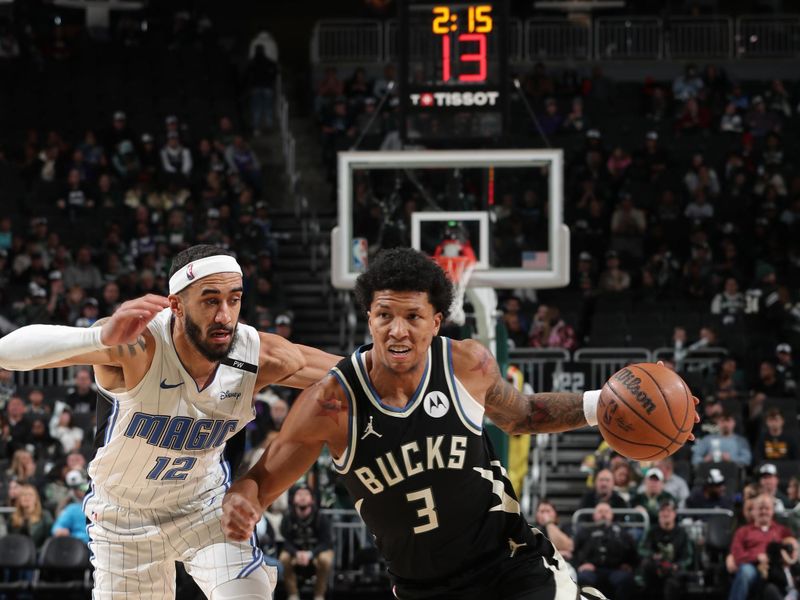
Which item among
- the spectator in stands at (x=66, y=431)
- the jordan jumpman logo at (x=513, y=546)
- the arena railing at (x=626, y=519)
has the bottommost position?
the arena railing at (x=626, y=519)

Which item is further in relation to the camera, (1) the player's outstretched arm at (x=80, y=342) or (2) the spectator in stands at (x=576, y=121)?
(2) the spectator in stands at (x=576, y=121)

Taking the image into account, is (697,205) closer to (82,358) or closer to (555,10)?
(555,10)

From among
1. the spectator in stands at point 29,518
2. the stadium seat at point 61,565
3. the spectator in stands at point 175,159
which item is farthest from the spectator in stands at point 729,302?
the spectator in stands at point 29,518

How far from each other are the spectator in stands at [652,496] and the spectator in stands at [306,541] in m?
2.93

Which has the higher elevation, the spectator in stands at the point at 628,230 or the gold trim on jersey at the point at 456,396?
the spectator in stands at the point at 628,230

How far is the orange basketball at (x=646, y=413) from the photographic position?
559 cm

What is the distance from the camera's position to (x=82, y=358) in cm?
573

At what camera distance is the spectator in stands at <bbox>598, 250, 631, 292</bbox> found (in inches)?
698

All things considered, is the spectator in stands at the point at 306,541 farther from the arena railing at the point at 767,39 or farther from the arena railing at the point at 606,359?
the arena railing at the point at 767,39

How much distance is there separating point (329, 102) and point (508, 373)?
947 cm

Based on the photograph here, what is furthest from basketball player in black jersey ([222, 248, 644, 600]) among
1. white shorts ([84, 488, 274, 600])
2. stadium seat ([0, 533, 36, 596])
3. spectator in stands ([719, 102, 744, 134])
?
spectator in stands ([719, 102, 744, 134])

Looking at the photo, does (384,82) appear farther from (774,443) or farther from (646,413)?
(646,413)

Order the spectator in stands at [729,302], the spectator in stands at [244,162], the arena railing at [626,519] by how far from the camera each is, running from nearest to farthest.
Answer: the arena railing at [626,519] < the spectator in stands at [729,302] < the spectator in stands at [244,162]

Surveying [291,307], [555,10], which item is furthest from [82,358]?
[555,10]
